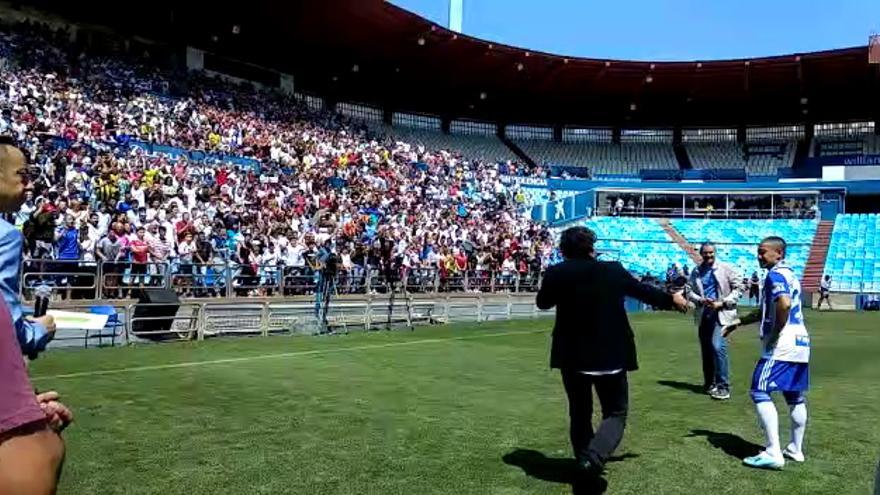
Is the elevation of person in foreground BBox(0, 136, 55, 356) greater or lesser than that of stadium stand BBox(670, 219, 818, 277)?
lesser

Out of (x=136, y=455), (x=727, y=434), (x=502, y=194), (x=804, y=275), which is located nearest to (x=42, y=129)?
(x=136, y=455)

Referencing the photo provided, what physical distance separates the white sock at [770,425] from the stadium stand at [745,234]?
121 ft

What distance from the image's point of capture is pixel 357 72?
4484 centimetres

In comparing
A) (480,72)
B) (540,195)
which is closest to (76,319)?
(540,195)

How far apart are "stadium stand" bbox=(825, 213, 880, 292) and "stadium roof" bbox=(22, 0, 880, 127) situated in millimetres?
9207

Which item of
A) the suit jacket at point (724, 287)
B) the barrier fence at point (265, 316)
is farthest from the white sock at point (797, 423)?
the barrier fence at point (265, 316)

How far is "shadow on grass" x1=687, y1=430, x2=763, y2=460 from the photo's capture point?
654 centimetres

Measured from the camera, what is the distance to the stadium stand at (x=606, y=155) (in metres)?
53.8

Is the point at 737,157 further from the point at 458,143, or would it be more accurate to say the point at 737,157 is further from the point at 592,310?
the point at 592,310

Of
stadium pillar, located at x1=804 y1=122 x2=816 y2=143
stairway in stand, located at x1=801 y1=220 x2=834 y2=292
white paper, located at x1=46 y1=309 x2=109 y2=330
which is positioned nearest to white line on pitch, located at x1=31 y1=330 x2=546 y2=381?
white paper, located at x1=46 y1=309 x2=109 y2=330

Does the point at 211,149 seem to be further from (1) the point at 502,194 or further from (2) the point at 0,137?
(2) the point at 0,137

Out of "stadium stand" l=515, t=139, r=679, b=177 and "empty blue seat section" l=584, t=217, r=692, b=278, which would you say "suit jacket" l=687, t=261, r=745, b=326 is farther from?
"stadium stand" l=515, t=139, r=679, b=177

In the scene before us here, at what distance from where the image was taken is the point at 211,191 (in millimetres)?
21766

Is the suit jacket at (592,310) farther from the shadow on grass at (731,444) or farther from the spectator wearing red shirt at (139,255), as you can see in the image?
the spectator wearing red shirt at (139,255)
